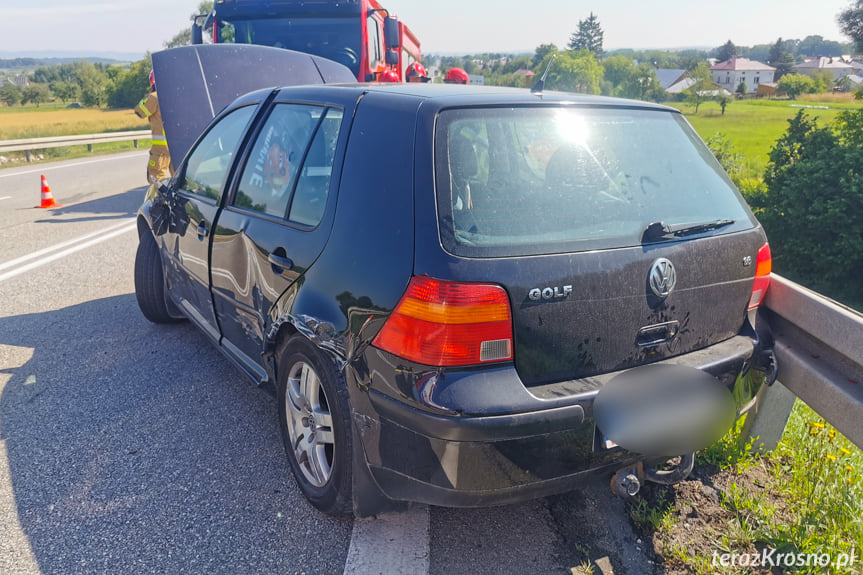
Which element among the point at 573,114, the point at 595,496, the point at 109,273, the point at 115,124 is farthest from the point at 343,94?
the point at 115,124

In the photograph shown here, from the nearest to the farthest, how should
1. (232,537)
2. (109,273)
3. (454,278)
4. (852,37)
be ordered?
1. (454,278)
2. (232,537)
3. (109,273)
4. (852,37)

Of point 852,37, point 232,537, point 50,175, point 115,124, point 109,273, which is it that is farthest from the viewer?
point 115,124

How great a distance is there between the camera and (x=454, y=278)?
2080 mm

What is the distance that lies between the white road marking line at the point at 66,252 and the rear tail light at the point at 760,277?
6.57m

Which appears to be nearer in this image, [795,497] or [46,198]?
[795,497]

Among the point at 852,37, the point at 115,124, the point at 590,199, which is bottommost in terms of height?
the point at 115,124

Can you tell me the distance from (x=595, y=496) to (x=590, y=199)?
1334 millimetres

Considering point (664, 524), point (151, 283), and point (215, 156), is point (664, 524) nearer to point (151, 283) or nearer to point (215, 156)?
point (215, 156)

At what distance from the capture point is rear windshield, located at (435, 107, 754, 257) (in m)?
2.21

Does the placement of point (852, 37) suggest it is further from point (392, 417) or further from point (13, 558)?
point (13, 558)

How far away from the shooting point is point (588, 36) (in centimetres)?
15150

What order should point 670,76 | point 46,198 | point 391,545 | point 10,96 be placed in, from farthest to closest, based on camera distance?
point 670,76, point 10,96, point 46,198, point 391,545

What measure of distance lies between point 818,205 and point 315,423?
608 cm

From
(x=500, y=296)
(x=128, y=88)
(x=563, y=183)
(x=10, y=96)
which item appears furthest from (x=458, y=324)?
(x=10, y=96)
